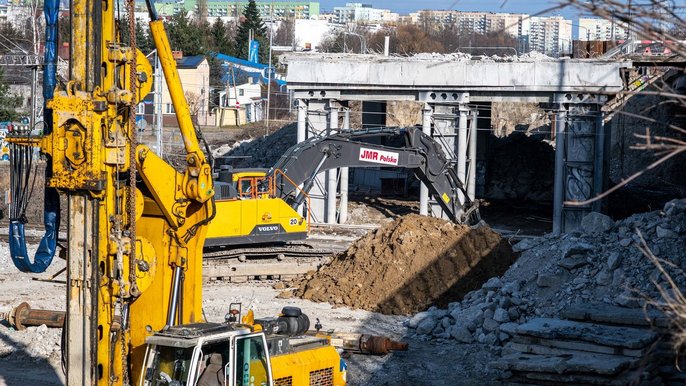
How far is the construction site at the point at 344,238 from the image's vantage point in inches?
380

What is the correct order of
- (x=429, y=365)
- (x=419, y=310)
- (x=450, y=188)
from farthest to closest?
(x=450, y=188) → (x=419, y=310) → (x=429, y=365)

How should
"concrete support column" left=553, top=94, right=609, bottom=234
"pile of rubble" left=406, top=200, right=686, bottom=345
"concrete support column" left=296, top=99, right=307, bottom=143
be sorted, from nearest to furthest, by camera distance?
1. "pile of rubble" left=406, top=200, right=686, bottom=345
2. "concrete support column" left=553, top=94, right=609, bottom=234
3. "concrete support column" left=296, top=99, right=307, bottom=143

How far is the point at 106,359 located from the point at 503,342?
29.6ft

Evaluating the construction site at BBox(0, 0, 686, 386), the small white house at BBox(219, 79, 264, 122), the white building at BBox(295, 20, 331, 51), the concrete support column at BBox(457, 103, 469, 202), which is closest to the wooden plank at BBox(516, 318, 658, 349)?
the construction site at BBox(0, 0, 686, 386)

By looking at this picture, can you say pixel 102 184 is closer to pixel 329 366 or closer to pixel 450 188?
pixel 329 366

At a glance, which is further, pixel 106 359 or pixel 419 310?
pixel 419 310

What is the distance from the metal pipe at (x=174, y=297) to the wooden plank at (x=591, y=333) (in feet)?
18.9

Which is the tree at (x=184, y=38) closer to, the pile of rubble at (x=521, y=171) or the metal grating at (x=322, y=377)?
the pile of rubble at (x=521, y=171)

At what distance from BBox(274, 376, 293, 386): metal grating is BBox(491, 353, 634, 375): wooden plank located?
12.4 feet

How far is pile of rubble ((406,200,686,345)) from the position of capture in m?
17.8

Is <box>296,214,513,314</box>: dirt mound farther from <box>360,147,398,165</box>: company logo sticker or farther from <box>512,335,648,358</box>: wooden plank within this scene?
<box>512,335,648,358</box>: wooden plank

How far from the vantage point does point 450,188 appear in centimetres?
2630

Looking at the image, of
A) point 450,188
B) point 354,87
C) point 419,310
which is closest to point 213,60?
point 354,87

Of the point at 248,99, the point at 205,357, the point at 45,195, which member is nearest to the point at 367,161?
the point at 45,195
